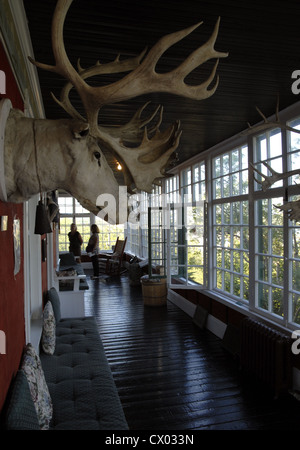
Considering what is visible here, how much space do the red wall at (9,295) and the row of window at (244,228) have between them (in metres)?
0.78

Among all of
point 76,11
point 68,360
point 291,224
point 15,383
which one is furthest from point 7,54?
point 291,224

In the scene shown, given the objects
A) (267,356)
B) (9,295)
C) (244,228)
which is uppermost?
(244,228)

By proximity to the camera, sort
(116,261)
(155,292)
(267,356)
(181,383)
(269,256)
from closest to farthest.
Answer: (267,356), (181,383), (269,256), (155,292), (116,261)

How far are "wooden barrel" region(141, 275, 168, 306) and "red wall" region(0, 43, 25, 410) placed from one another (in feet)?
16.7

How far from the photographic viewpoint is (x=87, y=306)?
740 cm

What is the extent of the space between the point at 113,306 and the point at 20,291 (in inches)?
202

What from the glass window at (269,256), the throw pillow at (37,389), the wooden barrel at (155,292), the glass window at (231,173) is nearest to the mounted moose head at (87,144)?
the throw pillow at (37,389)

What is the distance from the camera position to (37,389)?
222 centimetres

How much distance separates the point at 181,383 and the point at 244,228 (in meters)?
2.38

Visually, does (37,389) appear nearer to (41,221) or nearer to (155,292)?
(41,221)

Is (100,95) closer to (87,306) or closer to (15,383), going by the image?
(15,383)

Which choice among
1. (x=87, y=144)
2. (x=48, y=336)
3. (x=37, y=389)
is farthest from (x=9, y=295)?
(x=48, y=336)

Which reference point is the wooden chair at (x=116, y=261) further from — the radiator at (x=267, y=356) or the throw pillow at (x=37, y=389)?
the throw pillow at (x=37, y=389)

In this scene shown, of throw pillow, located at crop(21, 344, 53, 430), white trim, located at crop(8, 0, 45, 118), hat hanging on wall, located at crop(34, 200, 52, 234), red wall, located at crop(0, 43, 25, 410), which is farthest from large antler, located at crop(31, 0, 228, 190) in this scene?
throw pillow, located at crop(21, 344, 53, 430)
